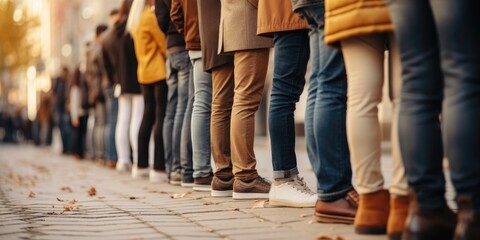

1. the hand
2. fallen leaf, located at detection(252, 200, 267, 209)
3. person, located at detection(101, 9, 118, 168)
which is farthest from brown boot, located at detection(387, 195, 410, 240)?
the hand

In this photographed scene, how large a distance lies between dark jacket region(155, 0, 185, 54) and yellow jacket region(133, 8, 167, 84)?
0.87m

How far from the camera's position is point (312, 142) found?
16.6 ft

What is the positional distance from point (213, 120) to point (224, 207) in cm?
111

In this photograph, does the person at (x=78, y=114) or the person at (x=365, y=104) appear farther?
the person at (x=78, y=114)

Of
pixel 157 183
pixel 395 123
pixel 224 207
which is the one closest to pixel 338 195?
pixel 395 123

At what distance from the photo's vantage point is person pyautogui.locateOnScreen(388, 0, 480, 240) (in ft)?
11.0

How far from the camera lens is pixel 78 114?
16.9 metres

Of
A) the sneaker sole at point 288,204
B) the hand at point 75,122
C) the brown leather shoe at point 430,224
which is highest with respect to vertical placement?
the brown leather shoe at point 430,224

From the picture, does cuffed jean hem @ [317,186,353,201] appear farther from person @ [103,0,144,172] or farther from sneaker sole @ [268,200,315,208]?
person @ [103,0,144,172]

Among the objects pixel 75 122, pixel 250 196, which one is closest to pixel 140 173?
pixel 250 196

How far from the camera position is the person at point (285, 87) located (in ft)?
18.2

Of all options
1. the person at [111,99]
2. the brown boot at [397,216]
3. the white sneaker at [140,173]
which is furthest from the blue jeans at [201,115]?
the person at [111,99]

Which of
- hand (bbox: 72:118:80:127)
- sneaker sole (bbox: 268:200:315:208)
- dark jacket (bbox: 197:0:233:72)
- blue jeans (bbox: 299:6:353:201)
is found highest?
dark jacket (bbox: 197:0:233:72)

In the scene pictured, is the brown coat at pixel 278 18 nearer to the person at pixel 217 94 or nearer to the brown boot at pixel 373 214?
the person at pixel 217 94
